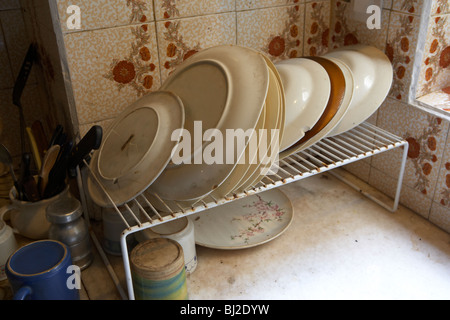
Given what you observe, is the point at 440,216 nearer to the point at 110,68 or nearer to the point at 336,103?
the point at 336,103

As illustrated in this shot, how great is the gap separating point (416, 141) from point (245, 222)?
468 mm

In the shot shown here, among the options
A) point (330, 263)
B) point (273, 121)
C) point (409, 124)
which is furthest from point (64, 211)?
point (409, 124)

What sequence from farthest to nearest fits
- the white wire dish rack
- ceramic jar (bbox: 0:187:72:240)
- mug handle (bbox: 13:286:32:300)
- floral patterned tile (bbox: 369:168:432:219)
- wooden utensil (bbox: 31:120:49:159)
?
wooden utensil (bbox: 31:120:49:159)
floral patterned tile (bbox: 369:168:432:219)
ceramic jar (bbox: 0:187:72:240)
the white wire dish rack
mug handle (bbox: 13:286:32:300)

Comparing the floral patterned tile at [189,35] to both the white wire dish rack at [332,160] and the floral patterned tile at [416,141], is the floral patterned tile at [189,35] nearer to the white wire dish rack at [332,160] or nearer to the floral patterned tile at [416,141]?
the white wire dish rack at [332,160]

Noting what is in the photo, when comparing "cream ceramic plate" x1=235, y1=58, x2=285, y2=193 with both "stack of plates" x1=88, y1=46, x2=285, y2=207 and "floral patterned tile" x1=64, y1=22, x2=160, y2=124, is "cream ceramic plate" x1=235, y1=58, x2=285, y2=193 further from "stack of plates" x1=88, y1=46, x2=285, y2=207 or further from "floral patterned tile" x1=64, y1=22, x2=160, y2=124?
"floral patterned tile" x1=64, y1=22, x2=160, y2=124

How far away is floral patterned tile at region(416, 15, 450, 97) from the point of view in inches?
42.8

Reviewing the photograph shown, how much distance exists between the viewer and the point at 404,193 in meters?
1.25

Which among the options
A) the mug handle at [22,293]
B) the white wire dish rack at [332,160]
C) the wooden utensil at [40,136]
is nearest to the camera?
the mug handle at [22,293]

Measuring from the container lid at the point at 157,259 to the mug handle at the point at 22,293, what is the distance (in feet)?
0.61

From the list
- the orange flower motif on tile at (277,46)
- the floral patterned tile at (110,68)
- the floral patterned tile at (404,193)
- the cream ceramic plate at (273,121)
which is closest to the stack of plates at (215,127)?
the cream ceramic plate at (273,121)

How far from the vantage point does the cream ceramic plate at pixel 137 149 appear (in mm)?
864

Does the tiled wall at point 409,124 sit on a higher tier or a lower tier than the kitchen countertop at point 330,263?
higher

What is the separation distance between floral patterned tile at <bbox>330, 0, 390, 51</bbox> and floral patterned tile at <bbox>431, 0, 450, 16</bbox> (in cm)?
11

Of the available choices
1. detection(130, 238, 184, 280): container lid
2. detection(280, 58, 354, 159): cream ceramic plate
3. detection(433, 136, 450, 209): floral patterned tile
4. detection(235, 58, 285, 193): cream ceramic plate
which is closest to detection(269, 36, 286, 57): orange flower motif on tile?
detection(280, 58, 354, 159): cream ceramic plate
